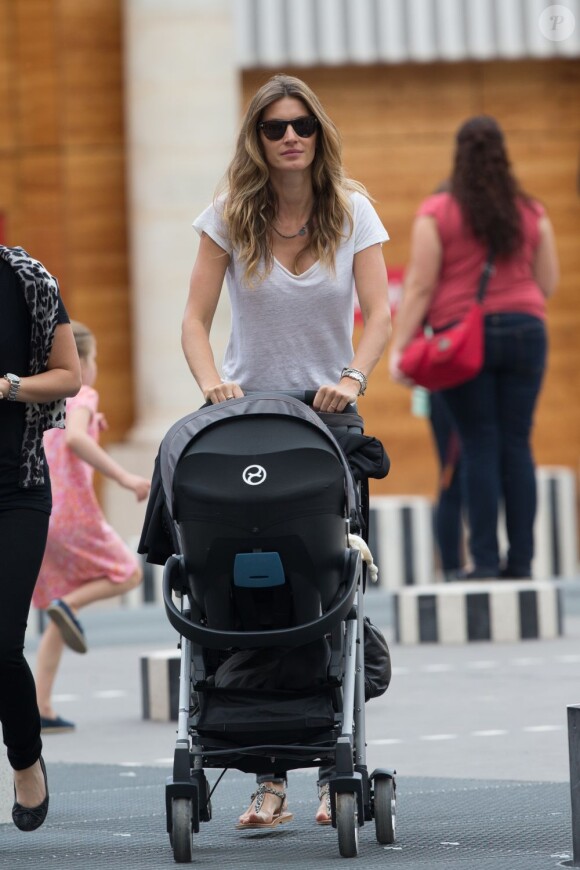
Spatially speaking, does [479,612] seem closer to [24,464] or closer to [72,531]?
[72,531]

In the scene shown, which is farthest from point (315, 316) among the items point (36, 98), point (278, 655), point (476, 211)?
point (36, 98)

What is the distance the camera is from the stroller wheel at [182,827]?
4266 mm

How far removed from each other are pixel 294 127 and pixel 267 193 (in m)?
0.18

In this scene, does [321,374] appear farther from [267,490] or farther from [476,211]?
[476,211]

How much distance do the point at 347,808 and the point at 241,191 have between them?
1.52 m

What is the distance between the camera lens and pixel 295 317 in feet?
15.8

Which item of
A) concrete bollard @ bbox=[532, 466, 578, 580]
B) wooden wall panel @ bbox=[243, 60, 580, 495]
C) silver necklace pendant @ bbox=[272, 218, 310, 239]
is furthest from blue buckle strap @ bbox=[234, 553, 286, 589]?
wooden wall panel @ bbox=[243, 60, 580, 495]

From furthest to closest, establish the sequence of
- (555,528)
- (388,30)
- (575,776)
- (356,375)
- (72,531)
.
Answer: (388,30)
(555,528)
(72,531)
(356,375)
(575,776)

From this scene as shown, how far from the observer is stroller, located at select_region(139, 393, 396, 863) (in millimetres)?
4277

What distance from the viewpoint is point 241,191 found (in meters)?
4.84

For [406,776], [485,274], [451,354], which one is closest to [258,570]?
[406,776]

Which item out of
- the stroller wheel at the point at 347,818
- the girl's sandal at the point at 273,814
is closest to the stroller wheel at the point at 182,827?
the stroller wheel at the point at 347,818

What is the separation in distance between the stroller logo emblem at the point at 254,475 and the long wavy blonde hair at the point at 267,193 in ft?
2.17

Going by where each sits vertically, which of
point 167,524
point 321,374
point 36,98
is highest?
point 36,98
